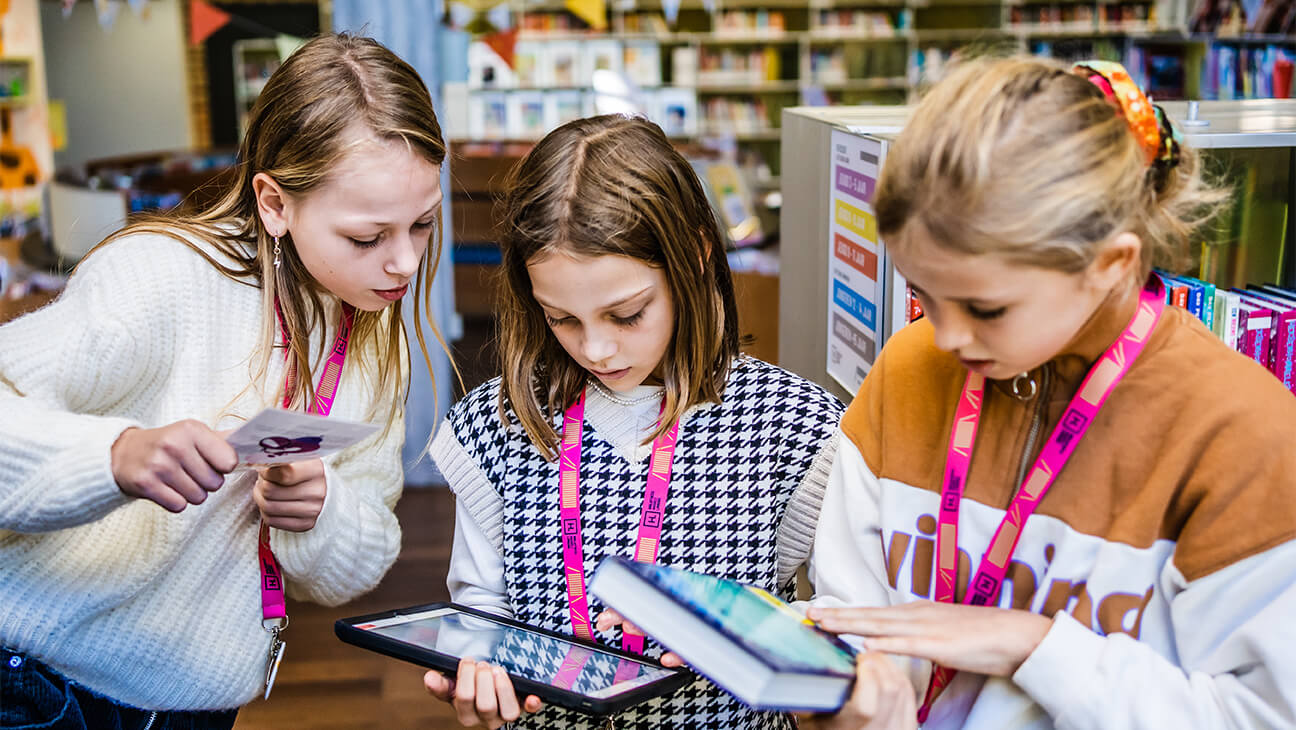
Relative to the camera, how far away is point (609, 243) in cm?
122

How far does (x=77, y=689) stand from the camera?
130 centimetres

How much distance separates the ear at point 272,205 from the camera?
1340 mm

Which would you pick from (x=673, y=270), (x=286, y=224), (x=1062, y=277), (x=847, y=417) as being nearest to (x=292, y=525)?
(x=286, y=224)

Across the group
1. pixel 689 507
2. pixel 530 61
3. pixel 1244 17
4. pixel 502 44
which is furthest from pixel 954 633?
pixel 530 61

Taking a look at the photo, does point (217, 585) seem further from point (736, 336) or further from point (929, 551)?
point (929, 551)

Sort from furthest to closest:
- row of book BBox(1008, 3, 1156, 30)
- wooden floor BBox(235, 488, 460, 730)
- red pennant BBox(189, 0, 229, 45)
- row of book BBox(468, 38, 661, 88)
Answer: row of book BBox(1008, 3, 1156, 30) < row of book BBox(468, 38, 661, 88) < red pennant BBox(189, 0, 229, 45) < wooden floor BBox(235, 488, 460, 730)

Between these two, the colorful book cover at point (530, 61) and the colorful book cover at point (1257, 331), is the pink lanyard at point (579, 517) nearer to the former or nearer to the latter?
the colorful book cover at point (1257, 331)

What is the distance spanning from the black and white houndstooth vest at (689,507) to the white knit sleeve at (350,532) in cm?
21

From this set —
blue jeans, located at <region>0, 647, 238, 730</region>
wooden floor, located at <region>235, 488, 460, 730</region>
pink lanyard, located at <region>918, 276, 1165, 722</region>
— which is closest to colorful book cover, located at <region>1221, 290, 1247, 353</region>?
pink lanyard, located at <region>918, 276, 1165, 722</region>

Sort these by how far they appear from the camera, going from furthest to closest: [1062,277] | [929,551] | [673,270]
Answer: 1. [673,270]
2. [929,551]
3. [1062,277]

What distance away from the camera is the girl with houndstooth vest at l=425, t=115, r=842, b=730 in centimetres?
126

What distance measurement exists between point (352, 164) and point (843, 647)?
79 centimetres

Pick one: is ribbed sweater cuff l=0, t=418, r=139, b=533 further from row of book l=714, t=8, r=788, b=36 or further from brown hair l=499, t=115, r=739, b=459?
row of book l=714, t=8, r=788, b=36

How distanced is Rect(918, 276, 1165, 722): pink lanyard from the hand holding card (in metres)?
0.56
